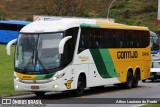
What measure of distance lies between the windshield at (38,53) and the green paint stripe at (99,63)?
3.14 m

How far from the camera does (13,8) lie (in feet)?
342

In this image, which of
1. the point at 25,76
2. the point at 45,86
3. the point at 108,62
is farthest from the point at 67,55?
the point at 108,62

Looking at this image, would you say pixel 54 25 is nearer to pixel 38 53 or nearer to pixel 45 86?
pixel 38 53

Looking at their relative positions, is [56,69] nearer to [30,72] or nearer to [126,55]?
[30,72]

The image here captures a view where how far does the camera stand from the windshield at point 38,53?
23094mm

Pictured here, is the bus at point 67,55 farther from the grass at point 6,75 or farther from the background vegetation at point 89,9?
the background vegetation at point 89,9

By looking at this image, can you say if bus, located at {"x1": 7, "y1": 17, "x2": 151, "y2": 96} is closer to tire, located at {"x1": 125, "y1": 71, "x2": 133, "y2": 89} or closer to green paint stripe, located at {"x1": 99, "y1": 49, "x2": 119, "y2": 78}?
green paint stripe, located at {"x1": 99, "y1": 49, "x2": 119, "y2": 78}

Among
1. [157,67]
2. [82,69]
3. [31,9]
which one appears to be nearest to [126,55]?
[82,69]

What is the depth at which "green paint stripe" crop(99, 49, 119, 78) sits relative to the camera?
1078 inches

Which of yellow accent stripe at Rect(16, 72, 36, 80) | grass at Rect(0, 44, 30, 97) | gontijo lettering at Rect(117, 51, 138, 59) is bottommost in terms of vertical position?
grass at Rect(0, 44, 30, 97)

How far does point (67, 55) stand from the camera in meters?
23.7

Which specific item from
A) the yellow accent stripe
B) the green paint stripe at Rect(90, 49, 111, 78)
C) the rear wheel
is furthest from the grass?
the rear wheel

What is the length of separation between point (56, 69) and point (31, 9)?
3242 inches

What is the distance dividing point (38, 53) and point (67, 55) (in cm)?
128
